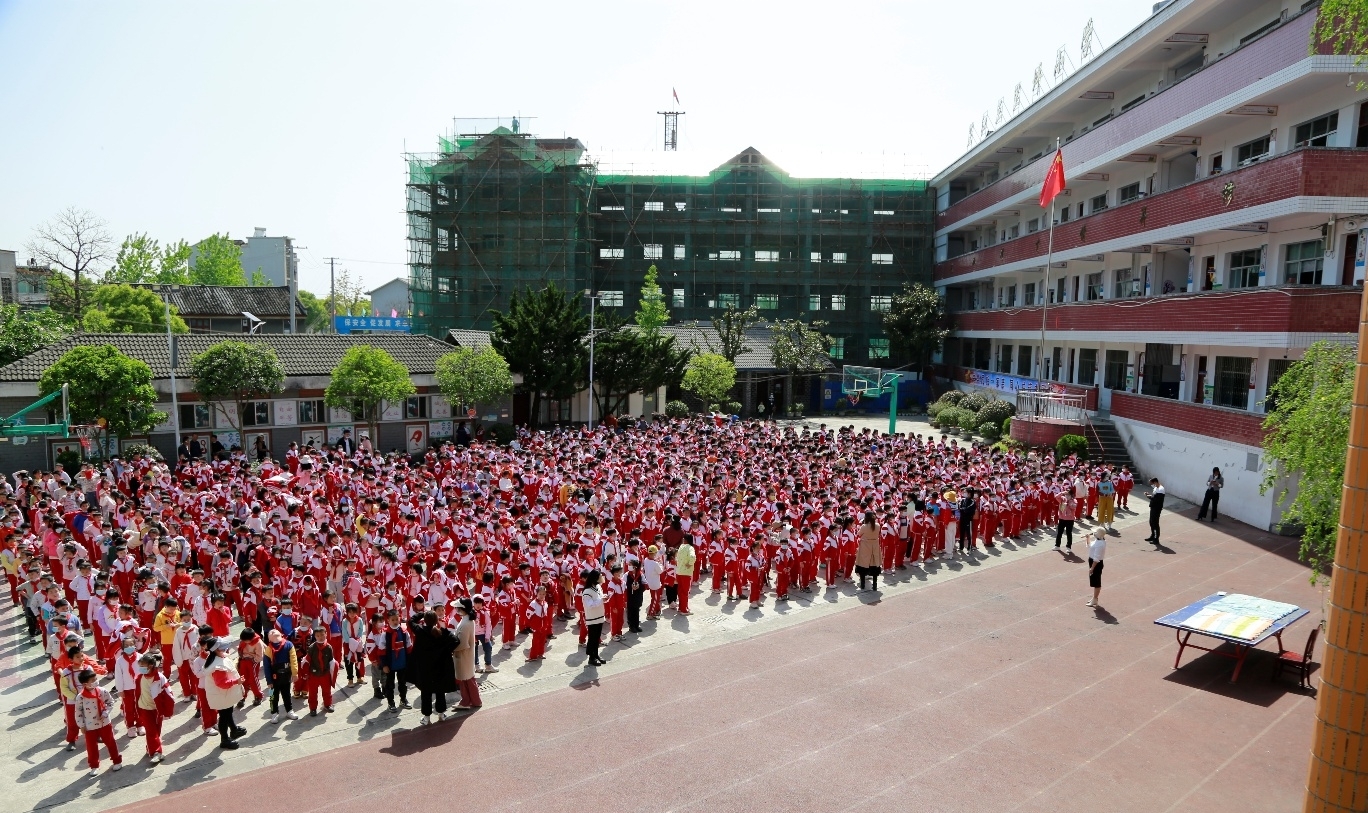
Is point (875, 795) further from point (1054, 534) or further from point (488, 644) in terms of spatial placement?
point (1054, 534)

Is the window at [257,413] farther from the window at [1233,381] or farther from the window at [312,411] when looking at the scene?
the window at [1233,381]

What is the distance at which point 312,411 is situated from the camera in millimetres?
25141

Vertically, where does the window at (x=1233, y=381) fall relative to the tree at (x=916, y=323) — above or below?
below

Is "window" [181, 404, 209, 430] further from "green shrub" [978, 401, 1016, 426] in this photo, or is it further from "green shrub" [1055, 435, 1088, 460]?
"green shrub" [978, 401, 1016, 426]

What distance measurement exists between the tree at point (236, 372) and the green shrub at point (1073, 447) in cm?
2259

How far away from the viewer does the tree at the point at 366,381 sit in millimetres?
23281

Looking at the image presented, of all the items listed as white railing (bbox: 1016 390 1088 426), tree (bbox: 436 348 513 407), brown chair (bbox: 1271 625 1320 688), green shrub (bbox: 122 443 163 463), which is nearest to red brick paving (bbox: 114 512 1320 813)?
brown chair (bbox: 1271 625 1320 688)

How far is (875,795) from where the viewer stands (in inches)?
306

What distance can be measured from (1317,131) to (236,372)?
88.9ft

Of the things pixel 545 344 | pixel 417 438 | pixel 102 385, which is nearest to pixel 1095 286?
pixel 545 344

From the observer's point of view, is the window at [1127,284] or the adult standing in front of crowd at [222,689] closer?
the adult standing in front of crowd at [222,689]

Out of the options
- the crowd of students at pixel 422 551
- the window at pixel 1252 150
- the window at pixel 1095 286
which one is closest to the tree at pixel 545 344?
the crowd of students at pixel 422 551

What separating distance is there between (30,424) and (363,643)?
15.9 metres

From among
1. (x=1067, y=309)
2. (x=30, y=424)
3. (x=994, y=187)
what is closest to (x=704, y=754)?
(x=30, y=424)
